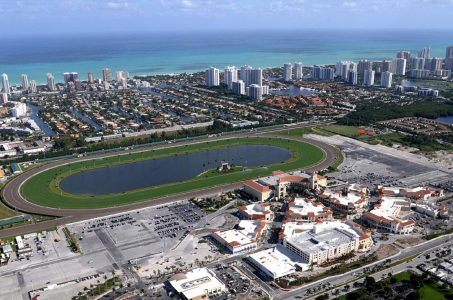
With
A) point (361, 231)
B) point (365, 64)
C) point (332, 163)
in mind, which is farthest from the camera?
point (365, 64)

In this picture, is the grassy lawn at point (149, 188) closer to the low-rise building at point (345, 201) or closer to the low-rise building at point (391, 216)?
the low-rise building at point (345, 201)

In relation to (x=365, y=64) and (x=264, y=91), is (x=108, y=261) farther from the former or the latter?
(x=365, y=64)

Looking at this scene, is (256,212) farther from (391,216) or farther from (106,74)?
(106,74)

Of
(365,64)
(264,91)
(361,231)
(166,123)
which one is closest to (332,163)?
(361,231)

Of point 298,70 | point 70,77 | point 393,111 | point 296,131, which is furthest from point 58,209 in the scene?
point 298,70

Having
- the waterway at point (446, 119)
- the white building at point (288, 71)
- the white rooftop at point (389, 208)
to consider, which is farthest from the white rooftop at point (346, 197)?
the white building at point (288, 71)

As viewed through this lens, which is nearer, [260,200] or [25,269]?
[25,269]

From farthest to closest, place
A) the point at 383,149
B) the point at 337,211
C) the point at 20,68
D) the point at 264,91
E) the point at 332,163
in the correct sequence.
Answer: the point at 20,68 → the point at 264,91 → the point at 383,149 → the point at 332,163 → the point at 337,211
